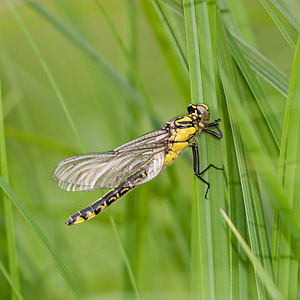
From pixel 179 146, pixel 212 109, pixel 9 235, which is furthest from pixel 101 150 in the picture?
pixel 212 109

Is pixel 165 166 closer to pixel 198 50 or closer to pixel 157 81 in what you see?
pixel 198 50

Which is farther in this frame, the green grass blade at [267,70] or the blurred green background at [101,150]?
the blurred green background at [101,150]

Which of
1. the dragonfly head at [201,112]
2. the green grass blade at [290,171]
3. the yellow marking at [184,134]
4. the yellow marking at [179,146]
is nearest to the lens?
the green grass blade at [290,171]

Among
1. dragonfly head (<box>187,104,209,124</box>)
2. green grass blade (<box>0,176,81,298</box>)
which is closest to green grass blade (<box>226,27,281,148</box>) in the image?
dragonfly head (<box>187,104,209,124</box>)

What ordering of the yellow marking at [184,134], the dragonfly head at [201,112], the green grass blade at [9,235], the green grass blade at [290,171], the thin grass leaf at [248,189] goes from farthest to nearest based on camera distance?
the yellow marking at [184,134] → the dragonfly head at [201,112] → the green grass blade at [9,235] → the thin grass leaf at [248,189] → the green grass blade at [290,171]

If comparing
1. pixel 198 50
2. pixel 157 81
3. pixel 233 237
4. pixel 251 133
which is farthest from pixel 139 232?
pixel 157 81

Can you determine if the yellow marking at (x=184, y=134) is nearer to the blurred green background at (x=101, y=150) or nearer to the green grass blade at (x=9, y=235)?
the blurred green background at (x=101, y=150)

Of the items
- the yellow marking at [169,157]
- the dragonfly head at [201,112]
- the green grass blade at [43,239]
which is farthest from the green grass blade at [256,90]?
the green grass blade at [43,239]

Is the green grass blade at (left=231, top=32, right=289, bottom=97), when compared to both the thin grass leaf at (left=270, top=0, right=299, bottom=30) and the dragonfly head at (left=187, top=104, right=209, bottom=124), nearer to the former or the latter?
the thin grass leaf at (left=270, top=0, right=299, bottom=30)
